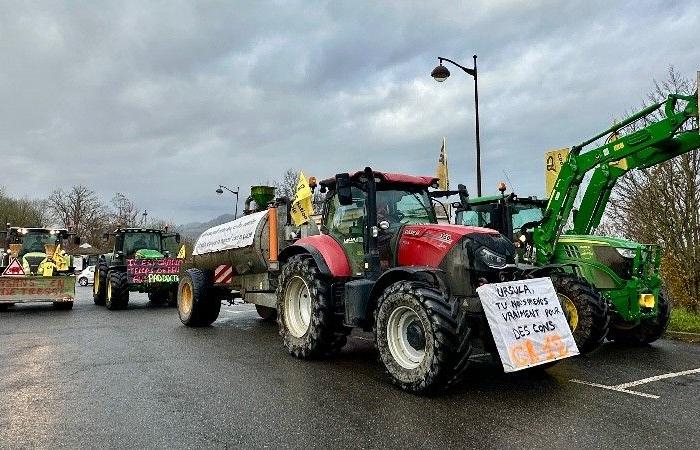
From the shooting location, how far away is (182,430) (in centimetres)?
456

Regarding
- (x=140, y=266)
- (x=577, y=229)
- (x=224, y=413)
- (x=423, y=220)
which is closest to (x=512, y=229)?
(x=577, y=229)

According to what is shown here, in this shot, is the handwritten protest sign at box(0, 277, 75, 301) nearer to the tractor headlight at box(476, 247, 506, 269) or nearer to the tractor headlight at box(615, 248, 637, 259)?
the tractor headlight at box(476, 247, 506, 269)

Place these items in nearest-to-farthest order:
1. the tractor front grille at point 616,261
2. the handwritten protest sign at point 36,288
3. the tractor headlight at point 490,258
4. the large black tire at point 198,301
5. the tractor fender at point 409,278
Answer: the tractor fender at point 409,278 → the tractor headlight at point 490,258 → the tractor front grille at point 616,261 → the large black tire at point 198,301 → the handwritten protest sign at point 36,288

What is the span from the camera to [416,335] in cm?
577

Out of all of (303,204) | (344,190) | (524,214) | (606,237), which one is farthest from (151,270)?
(606,237)

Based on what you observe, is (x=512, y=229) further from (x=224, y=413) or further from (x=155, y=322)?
(x=155, y=322)

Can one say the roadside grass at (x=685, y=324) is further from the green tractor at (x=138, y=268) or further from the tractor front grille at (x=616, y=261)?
the green tractor at (x=138, y=268)

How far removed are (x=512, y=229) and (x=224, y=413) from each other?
6.40 meters

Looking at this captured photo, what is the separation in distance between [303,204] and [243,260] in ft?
6.51

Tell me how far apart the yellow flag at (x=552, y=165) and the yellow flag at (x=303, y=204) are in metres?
4.36

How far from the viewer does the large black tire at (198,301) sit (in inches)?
444

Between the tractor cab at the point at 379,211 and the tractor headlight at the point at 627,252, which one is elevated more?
the tractor cab at the point at 379,211

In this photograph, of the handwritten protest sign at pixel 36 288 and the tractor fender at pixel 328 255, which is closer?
the tractor fender at pixel 328 255

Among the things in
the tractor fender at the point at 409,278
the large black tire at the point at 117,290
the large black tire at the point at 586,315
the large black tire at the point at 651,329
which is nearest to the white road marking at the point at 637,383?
the large black tire at the point at 586,315
